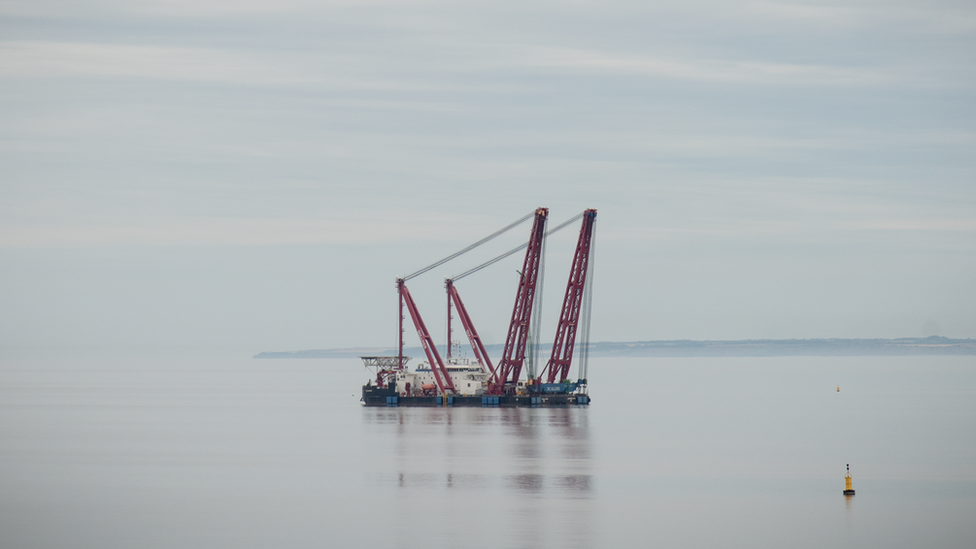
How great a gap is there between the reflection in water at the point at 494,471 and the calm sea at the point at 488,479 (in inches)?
7.2

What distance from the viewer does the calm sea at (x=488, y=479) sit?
138 ft

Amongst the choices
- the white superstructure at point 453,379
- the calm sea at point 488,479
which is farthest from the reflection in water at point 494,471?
the white superstructure at point 453,379

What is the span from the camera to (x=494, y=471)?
2361 inches

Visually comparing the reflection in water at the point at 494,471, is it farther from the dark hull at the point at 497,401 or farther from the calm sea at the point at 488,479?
the dark hull at the point at 497,401

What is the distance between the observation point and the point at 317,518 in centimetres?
4512

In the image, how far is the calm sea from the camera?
4219 centimetres

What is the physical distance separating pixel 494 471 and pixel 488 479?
317 centimetres

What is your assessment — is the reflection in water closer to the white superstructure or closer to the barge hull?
the barge hull

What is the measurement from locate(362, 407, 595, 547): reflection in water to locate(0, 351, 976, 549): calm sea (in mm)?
182

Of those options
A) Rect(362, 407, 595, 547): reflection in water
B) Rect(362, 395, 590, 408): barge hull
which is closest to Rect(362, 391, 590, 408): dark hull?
Rect(362, 395, 590, 408): barge hull

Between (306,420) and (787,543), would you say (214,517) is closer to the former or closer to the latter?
(787,543)

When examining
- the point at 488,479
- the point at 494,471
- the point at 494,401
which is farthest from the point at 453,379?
the point at 488,479

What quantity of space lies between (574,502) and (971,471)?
78.4 ft

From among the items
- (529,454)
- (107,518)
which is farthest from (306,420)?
(107,518)
